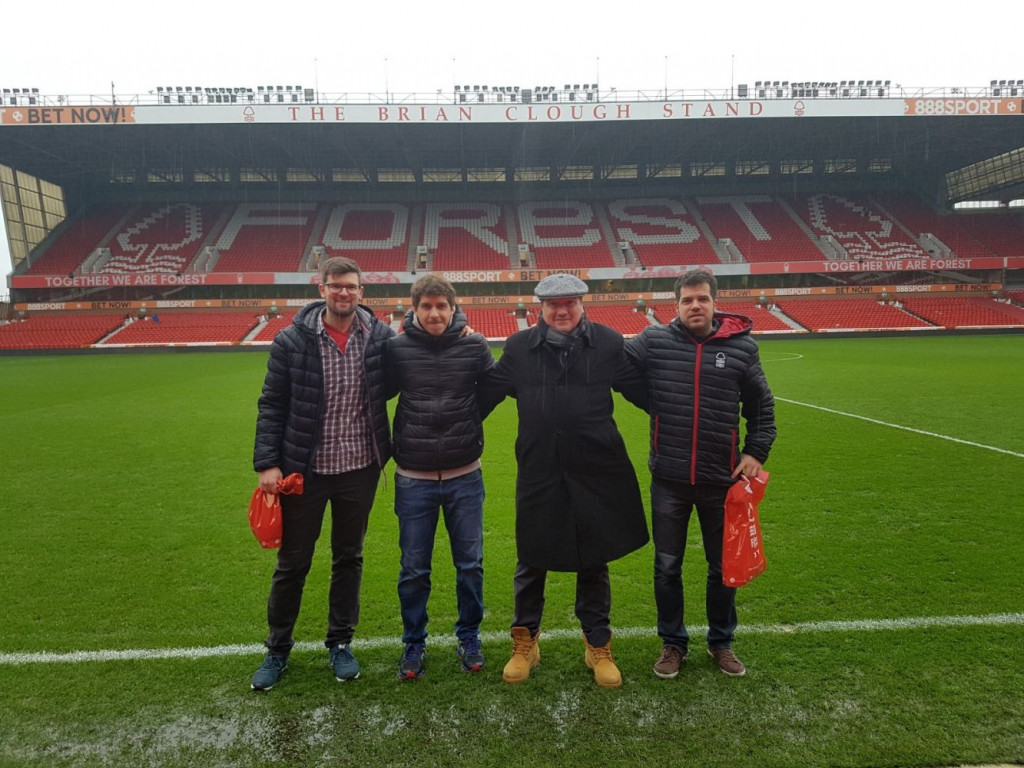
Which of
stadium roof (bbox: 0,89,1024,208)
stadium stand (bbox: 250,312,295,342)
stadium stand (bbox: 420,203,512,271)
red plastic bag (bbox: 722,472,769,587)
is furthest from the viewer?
stadium stand (bbox: 420,203,512,271)

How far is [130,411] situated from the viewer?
11891mm

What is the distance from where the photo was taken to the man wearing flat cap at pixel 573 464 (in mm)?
3047

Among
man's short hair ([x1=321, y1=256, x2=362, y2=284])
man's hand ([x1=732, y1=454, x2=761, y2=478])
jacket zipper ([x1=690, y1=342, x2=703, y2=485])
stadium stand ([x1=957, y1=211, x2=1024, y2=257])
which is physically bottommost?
man's hand ([x1=732, y1=454, x2=761, y2=478])

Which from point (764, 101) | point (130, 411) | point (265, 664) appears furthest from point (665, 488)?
point (764, 101)

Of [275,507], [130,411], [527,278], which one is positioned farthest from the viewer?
A: [527,278]

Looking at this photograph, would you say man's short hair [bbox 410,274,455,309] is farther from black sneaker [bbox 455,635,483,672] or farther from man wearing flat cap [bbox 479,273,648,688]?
black sneaker [bbox 455,635,483,672]

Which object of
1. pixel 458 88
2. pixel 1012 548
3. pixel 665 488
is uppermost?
pixel 458 88

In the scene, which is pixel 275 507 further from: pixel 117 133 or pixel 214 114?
pixel 117 133

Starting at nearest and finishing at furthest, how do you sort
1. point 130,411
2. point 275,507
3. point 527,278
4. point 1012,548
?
point 275,507, point 1012,548, point 130,411, point 527,278

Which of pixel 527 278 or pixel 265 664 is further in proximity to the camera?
pixel 527 278

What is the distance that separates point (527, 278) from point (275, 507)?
108ft

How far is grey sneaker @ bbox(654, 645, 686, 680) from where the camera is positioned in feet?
10.0

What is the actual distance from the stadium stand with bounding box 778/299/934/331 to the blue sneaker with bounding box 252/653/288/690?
109ft

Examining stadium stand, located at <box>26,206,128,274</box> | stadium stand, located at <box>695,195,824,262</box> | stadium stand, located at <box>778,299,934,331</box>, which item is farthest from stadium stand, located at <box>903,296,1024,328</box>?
stadium stand, located at <box>26,206,128,274</box>
